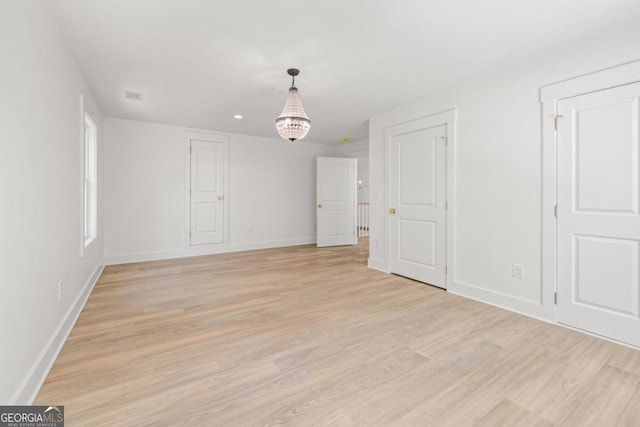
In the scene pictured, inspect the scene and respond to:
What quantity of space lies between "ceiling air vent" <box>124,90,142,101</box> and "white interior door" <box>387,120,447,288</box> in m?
3.31

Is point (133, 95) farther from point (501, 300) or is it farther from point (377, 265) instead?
point (501, 300)

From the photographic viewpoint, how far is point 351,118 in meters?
4.71

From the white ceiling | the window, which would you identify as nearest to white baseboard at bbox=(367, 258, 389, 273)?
the white ceiling

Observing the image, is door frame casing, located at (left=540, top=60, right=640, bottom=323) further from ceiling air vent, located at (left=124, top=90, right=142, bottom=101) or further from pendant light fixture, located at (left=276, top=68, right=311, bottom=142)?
ceiling air vent, located at (left=124, top=90, right=142, bottom=101)

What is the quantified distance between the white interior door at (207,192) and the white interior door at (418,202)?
3.39m

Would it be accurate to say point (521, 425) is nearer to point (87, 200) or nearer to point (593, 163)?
point (593, 163)

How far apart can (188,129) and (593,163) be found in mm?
5657

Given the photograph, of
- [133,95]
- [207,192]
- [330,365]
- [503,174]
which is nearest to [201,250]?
[207,192]

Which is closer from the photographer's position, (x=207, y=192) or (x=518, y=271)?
(x=518, y=271)

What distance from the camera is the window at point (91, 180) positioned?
3.68 meters

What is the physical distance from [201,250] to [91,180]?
88.7 inches

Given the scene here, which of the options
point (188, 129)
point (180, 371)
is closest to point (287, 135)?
point (180, 371)

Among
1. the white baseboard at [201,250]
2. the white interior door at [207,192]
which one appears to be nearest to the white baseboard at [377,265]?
the white baseboard at [201,250]

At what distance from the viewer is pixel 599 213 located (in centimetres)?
236
